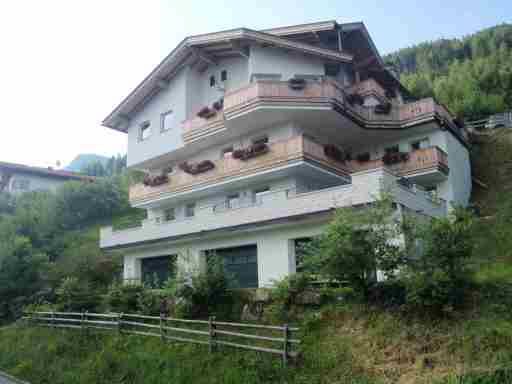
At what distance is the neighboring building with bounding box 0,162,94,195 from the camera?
5922 cm

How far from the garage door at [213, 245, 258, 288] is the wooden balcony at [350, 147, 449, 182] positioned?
24.6 feet

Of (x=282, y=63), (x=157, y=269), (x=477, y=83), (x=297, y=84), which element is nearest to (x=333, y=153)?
(x=297, y=84)

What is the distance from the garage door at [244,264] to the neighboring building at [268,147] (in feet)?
0.22

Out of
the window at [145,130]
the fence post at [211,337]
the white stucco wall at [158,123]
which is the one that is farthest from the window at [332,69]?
the fence post at [211,337]

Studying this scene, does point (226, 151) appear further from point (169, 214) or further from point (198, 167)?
point (169, 214)

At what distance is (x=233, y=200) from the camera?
78.7ft

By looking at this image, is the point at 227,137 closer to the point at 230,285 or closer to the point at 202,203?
the point at 202,203

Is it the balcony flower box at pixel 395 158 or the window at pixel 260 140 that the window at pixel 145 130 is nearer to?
the window at pixel 260 140

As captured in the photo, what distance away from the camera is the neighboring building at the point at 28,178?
59219mm

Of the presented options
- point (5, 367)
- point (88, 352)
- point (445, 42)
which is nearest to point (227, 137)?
point (88, 352)

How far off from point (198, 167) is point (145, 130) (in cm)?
760

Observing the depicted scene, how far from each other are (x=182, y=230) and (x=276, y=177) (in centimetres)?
547

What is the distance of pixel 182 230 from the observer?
2209 cm

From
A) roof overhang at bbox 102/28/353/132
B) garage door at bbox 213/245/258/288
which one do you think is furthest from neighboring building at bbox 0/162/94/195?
garage door at bbox 213/245/258/288
